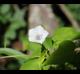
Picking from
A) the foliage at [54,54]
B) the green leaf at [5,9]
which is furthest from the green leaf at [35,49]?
the green leaf at [5,9]

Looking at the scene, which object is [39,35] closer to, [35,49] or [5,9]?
[35,49]

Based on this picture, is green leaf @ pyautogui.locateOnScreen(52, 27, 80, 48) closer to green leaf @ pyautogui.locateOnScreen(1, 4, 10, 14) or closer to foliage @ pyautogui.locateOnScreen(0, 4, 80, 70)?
foliage @ pyautogui.locateOnScreen(0, 4, 80, 70)

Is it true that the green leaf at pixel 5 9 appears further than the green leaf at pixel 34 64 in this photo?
Yes

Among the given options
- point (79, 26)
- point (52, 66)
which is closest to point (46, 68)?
point (52, 66)

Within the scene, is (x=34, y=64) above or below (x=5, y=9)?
below

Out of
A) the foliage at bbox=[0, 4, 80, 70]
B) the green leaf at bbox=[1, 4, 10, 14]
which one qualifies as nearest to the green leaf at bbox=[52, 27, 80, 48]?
the foliage at bbox=[0, 4, 80, 70]

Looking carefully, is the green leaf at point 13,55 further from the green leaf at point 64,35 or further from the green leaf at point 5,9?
the green leaf at point 5,9

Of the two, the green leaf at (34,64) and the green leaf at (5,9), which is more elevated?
the green leaf at (5,9)

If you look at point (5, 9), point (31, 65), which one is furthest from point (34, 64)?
point (5, 9)

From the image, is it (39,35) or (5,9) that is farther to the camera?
(5,9)

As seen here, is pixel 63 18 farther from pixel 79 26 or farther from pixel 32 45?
pixel 32 45

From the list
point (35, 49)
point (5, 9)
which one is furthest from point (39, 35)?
point (5, 9)
